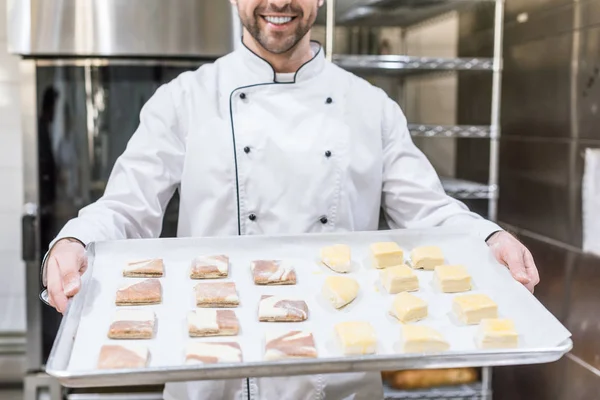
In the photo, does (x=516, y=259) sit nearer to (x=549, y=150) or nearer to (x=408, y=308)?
(x=408, y=308)

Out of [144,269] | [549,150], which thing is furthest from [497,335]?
[549,150]

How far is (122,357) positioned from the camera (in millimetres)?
980

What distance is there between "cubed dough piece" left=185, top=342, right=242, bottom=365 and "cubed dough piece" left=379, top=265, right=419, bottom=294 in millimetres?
335

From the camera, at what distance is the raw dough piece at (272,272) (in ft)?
4.13

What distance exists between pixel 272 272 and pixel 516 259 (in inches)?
17.7

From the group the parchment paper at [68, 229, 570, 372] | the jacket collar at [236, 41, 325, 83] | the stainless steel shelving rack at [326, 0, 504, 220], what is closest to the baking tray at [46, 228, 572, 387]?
the parchment paper at [68, 229, 570, 372]

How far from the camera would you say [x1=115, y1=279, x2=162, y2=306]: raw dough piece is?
3.84 feet

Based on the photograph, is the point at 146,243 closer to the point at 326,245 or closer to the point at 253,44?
the point at 326,245

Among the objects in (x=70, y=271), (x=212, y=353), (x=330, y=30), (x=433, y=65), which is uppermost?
(x=330, y=30)

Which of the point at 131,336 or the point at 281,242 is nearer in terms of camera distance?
the point at 131,336

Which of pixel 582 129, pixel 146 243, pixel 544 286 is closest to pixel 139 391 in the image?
pixel 146 243

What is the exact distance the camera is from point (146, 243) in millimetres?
1318

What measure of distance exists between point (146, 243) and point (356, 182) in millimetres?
480

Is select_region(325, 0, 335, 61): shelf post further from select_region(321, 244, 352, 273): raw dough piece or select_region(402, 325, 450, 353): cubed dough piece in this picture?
select_region(402, 325, 450, 353): cubed dough piece
